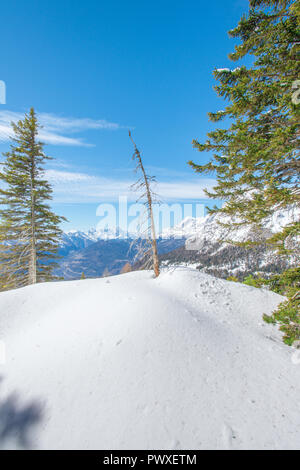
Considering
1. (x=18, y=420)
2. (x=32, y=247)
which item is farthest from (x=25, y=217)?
(x=18, y=420)

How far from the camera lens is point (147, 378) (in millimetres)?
3842

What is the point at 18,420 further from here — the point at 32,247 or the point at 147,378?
the point at 32,247

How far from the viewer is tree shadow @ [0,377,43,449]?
3.18 m

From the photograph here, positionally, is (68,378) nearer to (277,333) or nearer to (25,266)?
(277,333)

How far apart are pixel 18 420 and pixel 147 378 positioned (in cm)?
261

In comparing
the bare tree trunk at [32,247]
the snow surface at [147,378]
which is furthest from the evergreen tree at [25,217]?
the snow surface at [147,378]

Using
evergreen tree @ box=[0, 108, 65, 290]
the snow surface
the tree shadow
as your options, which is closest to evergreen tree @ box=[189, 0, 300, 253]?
the snow surface

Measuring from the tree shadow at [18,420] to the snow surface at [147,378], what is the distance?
0.7 inches

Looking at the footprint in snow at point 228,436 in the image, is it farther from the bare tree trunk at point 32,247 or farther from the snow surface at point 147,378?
the bare tree trunk at point 32,247

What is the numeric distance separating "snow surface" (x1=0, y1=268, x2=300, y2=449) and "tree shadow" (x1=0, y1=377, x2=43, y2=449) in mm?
17

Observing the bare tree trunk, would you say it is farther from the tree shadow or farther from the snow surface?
the tree shadow
